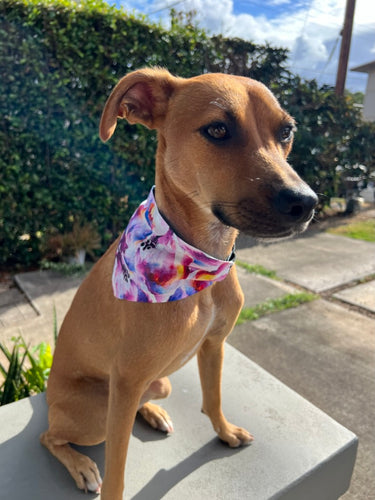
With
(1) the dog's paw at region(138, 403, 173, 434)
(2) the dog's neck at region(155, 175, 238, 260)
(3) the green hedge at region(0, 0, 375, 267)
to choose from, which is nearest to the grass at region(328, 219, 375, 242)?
(3) the green hedge at region(0, 0, 375, 267)

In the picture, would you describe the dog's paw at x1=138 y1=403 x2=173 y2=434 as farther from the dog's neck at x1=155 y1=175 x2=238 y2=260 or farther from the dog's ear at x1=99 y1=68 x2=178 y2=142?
the dog's ear at x1=99 y1=68 x2=178 y2=142

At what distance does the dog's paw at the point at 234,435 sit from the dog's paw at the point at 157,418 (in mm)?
278

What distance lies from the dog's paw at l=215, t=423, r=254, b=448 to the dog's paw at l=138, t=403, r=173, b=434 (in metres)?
0.28

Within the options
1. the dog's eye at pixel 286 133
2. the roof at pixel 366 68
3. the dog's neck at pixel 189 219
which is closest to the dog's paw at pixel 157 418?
the dog's neck at pixel 189 219

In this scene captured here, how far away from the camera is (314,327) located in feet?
12.7

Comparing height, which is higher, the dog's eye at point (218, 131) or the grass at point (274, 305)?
the dog's eye at point (218, 131)

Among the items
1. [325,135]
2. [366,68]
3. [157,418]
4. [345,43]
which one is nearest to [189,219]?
[157,418]

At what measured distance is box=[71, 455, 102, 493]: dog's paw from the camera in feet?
5.45

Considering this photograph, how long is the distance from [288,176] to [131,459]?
155 cm

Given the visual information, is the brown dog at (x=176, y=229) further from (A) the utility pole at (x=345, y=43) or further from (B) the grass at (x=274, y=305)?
(A) the utility pole at (x=345, y=43)

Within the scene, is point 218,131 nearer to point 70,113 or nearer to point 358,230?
point 70,113

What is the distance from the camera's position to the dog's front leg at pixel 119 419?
4.66 feet

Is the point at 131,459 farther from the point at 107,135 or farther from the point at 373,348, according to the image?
the point at 373,348

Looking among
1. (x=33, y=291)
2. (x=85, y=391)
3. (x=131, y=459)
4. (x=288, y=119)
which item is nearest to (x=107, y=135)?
(x=288, y=119)
